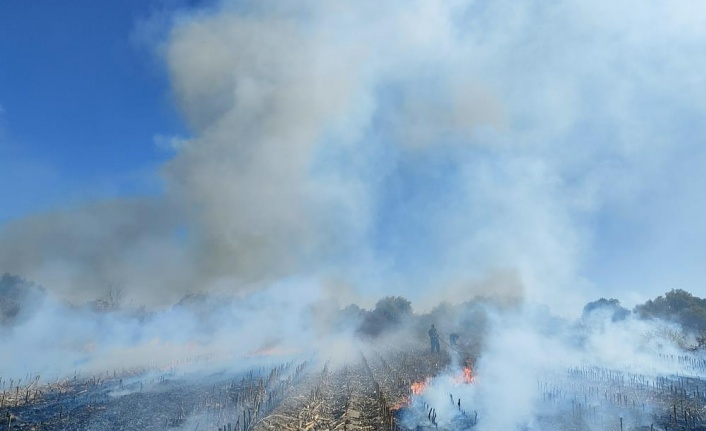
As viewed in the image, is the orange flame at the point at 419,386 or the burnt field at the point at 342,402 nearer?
the burnt field at the point at 342,402

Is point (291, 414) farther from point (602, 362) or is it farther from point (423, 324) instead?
point (423, 324)

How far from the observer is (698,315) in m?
72.4

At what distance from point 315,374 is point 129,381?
1613cm

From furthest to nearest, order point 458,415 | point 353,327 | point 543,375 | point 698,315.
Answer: point 353,327 < point 698,315 < point 543,375 < point 458,415

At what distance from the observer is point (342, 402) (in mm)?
27625

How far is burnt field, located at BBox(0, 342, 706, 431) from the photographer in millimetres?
22547

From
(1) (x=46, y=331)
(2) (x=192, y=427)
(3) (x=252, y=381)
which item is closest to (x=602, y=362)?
(3) (x=252, y=381)

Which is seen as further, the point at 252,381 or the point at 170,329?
the point at 170,329

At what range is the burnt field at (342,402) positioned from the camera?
22.5 metres

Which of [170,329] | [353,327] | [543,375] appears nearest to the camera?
[543,375]

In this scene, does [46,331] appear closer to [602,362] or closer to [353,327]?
[353,327]

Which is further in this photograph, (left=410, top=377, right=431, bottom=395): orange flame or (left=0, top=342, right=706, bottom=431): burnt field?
(left=410, top=377, right=431, bottom=395): orange flame

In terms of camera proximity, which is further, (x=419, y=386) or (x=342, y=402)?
(x=419, y=386)

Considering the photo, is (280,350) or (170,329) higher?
(170,329)
